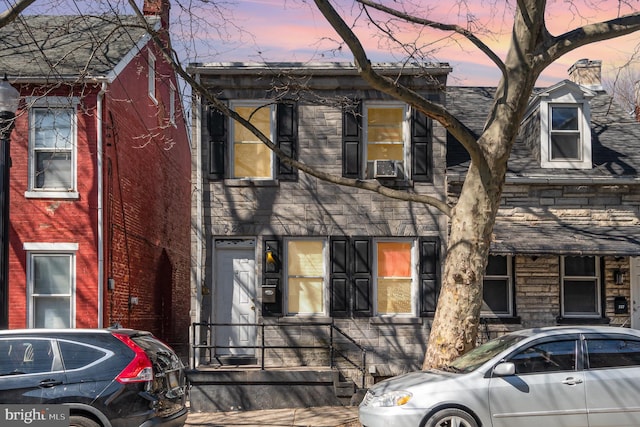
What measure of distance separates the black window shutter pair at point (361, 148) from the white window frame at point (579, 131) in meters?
2.50

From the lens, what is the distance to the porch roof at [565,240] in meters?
14.6

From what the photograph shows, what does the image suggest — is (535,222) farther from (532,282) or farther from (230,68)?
(230,68)

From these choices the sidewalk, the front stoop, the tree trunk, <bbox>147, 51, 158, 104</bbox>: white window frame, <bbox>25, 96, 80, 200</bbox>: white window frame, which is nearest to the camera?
the tree trunk

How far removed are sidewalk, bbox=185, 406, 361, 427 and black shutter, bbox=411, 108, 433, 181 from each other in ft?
16.0

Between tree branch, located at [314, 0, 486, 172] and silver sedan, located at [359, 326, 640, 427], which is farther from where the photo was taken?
tree branch, located at [314, 0, 486, 172]

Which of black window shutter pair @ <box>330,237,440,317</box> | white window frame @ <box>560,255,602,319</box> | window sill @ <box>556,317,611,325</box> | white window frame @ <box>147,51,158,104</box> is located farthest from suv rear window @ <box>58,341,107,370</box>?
white window frame @ <box>147,51,158,104</box>

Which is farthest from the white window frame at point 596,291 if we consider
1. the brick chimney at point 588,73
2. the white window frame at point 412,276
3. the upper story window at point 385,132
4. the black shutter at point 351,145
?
the brick chimney at point 588,73

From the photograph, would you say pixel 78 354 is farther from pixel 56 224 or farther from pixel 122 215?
pixel 122 215

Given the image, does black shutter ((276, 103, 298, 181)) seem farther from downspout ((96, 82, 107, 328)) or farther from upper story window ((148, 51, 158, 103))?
upper story window ((148, 51, 158, 103))

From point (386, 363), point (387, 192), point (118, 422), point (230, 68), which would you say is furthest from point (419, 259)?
point (118, 422)

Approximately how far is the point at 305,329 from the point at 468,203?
18.4 feet

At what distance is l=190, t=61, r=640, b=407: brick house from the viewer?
15.4 metres

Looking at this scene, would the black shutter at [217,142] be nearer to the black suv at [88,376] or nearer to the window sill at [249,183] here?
the window sill at [249,183]

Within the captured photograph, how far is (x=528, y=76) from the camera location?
432 inches
